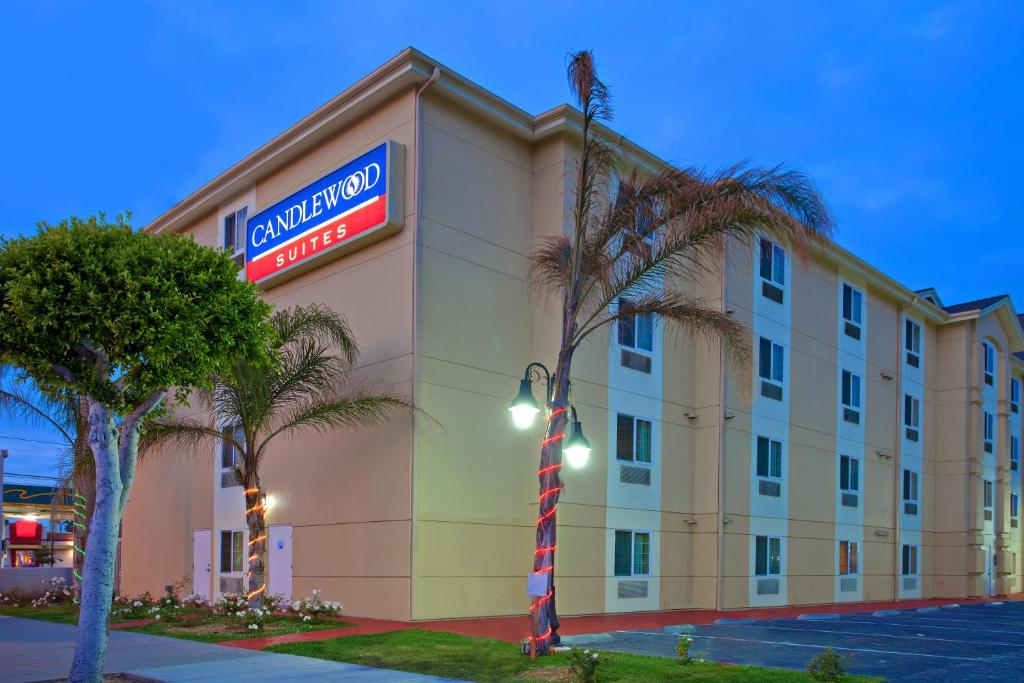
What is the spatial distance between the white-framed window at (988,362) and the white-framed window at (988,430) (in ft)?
4.59

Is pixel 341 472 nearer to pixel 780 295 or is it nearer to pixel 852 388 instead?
pixel 780 295

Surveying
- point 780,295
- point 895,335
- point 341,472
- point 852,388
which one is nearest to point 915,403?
point 895,335

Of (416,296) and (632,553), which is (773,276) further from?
(416,296)

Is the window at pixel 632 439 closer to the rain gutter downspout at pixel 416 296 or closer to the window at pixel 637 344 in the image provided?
the window at pixel 637 344

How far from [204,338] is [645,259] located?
249 inches

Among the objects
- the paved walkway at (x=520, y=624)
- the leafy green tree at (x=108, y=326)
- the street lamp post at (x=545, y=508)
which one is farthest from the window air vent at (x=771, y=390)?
the leafy green tree at (x=108, y=326)

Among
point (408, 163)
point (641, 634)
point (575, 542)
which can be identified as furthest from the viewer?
point (575, 542)

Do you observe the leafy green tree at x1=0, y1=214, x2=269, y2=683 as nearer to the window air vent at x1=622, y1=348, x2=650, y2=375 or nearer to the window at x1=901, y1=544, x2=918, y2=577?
the window air vent at x1=622, y1=348, x2=650, y2=375

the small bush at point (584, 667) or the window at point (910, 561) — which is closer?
the small bush at point (584, 667)

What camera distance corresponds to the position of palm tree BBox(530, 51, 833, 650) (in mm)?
13000

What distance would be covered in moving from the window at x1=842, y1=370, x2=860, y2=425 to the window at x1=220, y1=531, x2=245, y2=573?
768 inches

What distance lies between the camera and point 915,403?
3575 cm

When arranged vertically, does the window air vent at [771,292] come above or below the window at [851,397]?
above

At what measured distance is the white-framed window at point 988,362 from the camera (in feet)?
125
